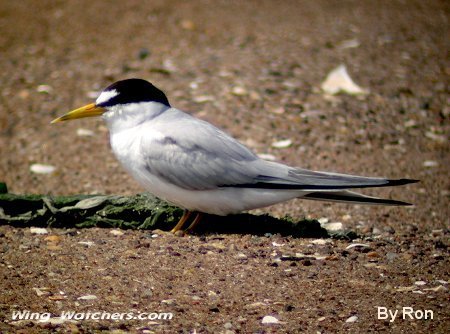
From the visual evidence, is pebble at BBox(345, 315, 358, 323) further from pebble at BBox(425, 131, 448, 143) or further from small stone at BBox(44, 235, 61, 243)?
pebble at BBox(425, 131, 448, 143)

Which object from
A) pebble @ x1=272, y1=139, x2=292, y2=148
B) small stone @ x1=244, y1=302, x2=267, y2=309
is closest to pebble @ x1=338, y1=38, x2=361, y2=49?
pebble @ x1=272, y1=139, x2=292, y2=148

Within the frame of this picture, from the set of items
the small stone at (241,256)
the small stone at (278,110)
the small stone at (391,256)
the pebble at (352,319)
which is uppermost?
the small stone at (278,110)

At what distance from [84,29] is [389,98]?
3.82 m

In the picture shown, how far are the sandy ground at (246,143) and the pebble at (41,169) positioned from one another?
0.07 m

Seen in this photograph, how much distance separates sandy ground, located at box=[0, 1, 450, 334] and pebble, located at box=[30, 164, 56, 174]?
0.24 ft

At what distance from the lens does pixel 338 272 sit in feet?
12.8

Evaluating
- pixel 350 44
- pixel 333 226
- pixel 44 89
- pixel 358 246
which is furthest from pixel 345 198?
pixel 350 44

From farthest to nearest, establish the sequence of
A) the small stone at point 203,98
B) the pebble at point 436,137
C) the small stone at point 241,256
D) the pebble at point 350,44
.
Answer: the pebble at point 350,44, the small stone at point 203,98, the pebble at point 436,137, the small stone at point 241,256

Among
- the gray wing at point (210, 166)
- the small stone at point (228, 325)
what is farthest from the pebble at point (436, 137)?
the small stone at point (228, 325)

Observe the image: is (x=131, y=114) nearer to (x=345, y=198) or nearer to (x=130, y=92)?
(x=130, y=92)

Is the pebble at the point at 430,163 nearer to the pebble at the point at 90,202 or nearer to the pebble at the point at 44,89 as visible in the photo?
the pebble at the point at 90,202

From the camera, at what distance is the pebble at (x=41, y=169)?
5.92m

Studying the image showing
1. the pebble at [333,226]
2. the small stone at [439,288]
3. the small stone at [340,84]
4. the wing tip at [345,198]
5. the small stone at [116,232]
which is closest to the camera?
the small stone at [439,288]

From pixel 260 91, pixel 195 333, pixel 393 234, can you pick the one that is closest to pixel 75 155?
pixel 260 91
